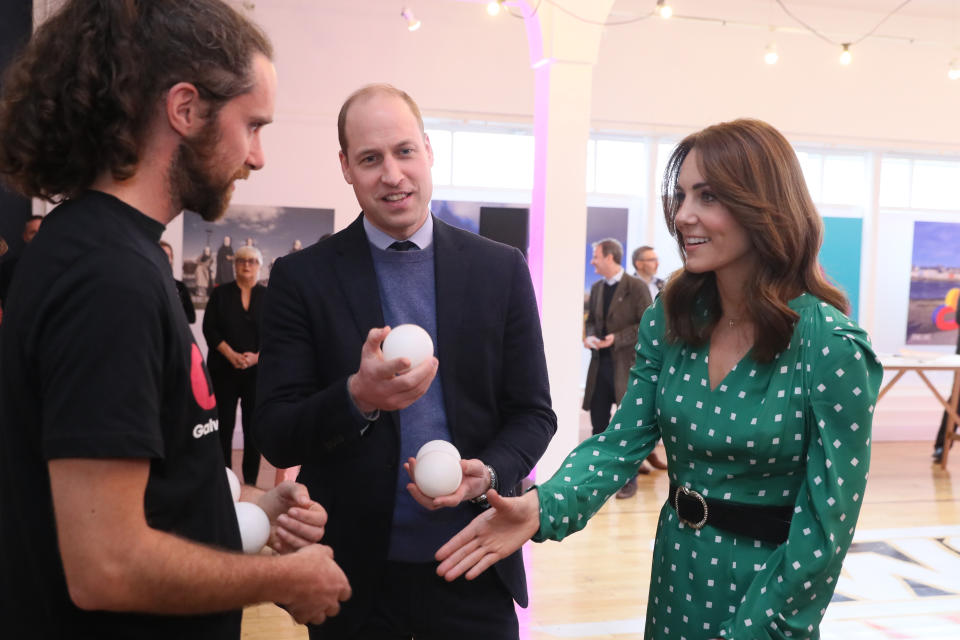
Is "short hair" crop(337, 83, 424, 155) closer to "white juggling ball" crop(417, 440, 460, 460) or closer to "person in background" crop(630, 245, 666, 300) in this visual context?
"white juggling ball" crop(417, 440, 460, 460)

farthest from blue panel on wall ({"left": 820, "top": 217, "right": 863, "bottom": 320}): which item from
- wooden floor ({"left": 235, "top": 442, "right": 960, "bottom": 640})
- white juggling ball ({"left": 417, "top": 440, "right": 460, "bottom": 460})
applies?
white juggling ball ({"left": 417, "top": 440, "right": 460, "bottom": 460})


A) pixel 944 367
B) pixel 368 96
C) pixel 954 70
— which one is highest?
pixel 954 70

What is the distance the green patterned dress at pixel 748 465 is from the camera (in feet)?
5.04

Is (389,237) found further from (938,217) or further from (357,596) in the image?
(938,217)

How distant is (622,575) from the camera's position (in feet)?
15.0

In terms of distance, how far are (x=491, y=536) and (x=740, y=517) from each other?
0.49m

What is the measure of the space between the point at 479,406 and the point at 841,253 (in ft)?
29.4

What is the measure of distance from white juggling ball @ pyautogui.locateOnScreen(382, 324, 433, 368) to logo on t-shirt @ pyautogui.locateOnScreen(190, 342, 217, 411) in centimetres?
40

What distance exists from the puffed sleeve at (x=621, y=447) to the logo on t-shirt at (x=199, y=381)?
788 millimetres

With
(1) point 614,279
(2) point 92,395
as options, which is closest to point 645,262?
(1) point 614,279

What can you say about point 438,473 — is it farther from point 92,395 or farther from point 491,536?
point 92,395

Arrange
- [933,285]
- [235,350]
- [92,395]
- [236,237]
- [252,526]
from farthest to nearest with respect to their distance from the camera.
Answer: [933,285], [236,237], [235,350], [252,526], [92,395]

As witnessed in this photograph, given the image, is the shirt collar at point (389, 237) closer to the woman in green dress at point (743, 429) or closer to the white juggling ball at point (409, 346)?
the white juggling ball at point (409, 346)

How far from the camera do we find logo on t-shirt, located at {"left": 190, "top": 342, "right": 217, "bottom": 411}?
3.88 feet
